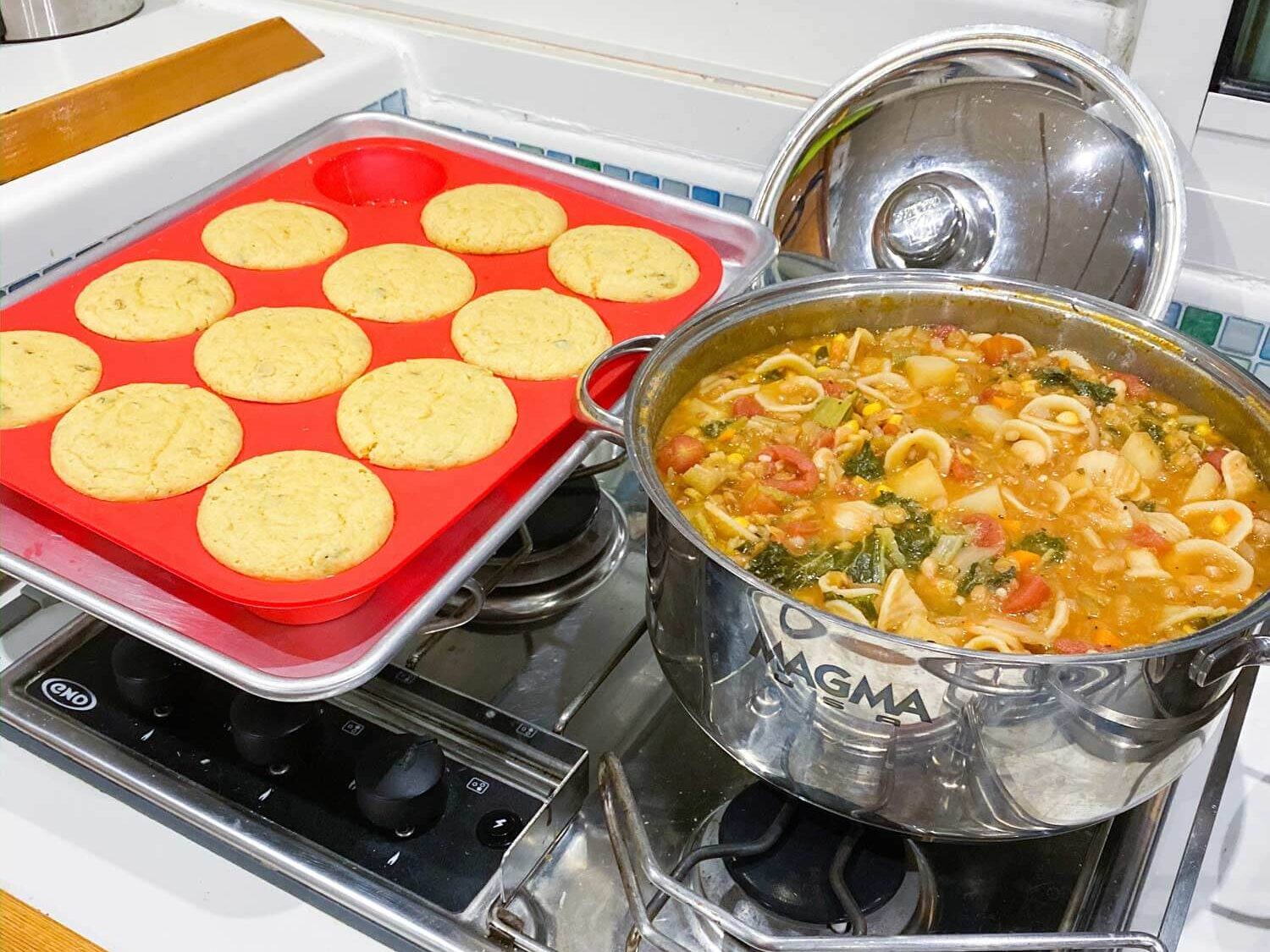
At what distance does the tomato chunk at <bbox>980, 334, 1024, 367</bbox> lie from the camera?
4.45 feet

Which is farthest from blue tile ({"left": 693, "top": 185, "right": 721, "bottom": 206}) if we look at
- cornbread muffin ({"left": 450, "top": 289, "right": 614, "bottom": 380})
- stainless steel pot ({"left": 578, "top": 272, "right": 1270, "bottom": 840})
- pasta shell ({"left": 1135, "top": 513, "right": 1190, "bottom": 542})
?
pasta shell ({"left": 1135, "top": 513, "right": 1190, "bottom": 542})

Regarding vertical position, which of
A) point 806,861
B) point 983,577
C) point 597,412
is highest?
point 597,412

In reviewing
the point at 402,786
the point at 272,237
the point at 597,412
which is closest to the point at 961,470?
the point at 597,412

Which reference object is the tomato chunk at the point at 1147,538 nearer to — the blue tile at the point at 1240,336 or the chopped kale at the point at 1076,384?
the chopped kale at the point at 1076,384

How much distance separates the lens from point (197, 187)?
1.76 meters

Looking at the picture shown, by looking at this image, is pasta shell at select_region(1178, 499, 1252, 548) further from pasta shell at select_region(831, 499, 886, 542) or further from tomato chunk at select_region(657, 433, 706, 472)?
tomato chunk at select_region(657, 433, 706, 472)

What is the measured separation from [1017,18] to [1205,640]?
3.51 ft

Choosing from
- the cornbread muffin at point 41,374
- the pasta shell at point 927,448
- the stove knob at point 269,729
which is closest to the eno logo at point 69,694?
the stove knob at point 269,729

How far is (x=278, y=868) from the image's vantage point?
1.03 m

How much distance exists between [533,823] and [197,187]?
3.92 feet

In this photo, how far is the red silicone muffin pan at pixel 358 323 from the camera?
1.09 meters

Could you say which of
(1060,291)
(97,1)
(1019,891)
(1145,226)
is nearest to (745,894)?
(1019,891)

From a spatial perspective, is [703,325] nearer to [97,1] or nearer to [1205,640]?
[1205,640]

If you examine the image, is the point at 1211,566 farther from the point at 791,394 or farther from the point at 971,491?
the point at 791,394
